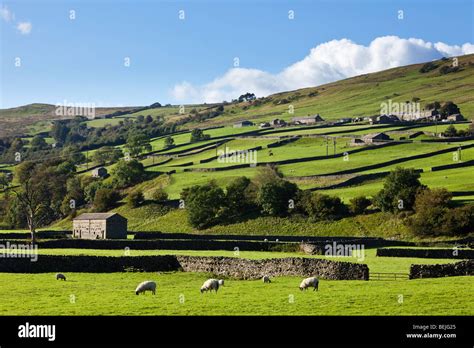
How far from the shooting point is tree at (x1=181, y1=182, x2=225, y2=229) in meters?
83.5

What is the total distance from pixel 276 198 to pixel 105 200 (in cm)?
2960

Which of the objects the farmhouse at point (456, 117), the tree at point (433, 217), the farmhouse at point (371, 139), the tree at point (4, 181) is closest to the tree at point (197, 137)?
the tree at point (4, 181)

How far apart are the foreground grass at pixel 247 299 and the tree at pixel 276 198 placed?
145ft

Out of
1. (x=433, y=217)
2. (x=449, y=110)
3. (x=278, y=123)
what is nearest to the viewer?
(x=433, y=217)

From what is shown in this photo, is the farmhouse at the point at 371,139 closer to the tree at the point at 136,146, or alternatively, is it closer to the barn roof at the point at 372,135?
the barn roof at the point at 372,135

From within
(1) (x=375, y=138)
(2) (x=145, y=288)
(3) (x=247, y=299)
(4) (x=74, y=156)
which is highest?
(1) (x=375, y=138)

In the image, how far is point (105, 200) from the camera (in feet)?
331

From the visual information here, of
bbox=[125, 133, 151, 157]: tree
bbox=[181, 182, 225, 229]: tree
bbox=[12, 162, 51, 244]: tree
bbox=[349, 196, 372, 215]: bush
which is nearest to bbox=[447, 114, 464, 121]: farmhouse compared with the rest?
bbox=[125, 133, 151, 157]: tree

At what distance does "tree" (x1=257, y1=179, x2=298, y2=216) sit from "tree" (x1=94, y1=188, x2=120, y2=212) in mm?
26767

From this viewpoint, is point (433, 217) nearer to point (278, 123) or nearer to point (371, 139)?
point (371, 139)

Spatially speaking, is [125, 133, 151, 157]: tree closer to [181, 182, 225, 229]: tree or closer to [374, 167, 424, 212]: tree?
[181, 182, 225, 229]: tree

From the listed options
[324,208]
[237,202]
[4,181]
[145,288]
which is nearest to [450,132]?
[237,202]

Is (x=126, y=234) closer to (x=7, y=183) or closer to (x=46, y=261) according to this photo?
(x=46, y=261)
